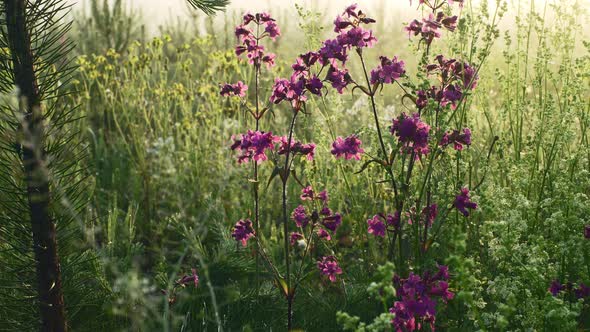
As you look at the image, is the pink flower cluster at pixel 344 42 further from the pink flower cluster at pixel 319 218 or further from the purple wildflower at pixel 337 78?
the pink flower cluster at pixel 319 218

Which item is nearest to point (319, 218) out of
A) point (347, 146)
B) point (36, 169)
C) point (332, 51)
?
point (347, 146)

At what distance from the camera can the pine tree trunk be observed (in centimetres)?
208

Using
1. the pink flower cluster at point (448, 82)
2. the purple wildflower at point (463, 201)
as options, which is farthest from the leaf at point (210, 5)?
the purple wildflower at point (463, 201)

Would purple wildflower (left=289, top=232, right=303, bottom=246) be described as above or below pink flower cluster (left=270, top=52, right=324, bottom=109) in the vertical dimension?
below

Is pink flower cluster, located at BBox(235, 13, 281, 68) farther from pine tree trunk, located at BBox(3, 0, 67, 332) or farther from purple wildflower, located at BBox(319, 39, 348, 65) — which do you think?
pine tree trunk, located at BBox(3, 0, 67, 332)

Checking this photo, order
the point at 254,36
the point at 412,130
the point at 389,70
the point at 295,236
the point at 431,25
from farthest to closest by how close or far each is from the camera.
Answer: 1. the point at 295,236
2. the point at 254,36
3. the point at 431,25
4. the point at 389,70
5. the point at 412,130

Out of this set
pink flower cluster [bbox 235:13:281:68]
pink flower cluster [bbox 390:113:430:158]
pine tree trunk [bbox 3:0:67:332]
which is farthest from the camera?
pink flower cluster [bbox 235:13:281:68]


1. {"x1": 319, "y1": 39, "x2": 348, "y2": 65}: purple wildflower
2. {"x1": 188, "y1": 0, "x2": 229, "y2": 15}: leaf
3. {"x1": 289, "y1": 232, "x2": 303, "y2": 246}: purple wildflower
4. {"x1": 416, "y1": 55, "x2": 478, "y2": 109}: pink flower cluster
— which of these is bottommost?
{"x1": 289, "y1": 232, "x2": 303, "y2": 246}: purple wildflower

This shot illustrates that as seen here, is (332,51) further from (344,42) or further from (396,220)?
(396,220)

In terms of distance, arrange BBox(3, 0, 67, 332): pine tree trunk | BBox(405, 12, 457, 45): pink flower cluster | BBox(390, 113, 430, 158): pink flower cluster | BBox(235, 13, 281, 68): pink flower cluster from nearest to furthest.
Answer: BBox(3, 0, 67, 332): pine tree trunk
BBox(390, 113, 430, 158): pink flower cluster
BBox(405, 12, 457, 45): pink flower cluster
BBox(235, 13, 281, 68): pink flower cluster

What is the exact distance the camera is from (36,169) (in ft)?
7.05

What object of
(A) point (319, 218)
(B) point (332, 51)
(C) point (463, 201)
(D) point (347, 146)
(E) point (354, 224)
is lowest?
(E) point (354, 224)

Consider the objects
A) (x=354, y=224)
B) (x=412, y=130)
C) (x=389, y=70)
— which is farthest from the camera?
(x=354, y=224)

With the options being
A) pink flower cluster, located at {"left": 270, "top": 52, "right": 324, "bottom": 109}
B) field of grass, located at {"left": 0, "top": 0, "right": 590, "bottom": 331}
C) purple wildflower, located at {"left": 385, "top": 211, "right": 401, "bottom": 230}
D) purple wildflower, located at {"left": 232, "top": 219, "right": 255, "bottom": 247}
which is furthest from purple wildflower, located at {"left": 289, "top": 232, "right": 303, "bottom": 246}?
pink flower cluster, located at {"left": 270, "top": 52, "right": 324, "bottom": 109}
